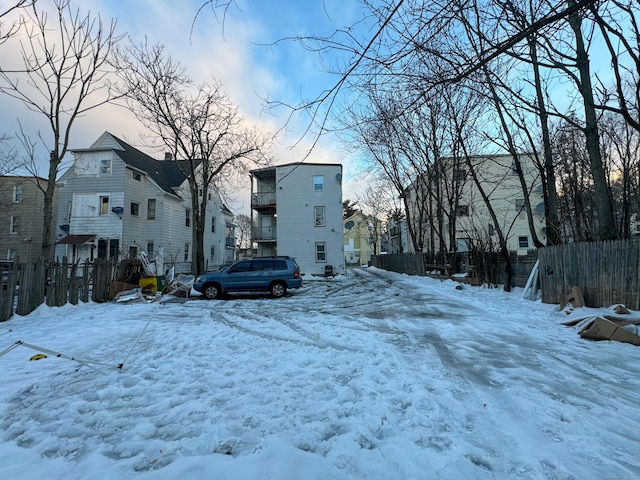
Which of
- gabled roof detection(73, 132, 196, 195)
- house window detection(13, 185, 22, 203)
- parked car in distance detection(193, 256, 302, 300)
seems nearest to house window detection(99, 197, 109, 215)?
gabled roof detection(73, 132, 196, 195)

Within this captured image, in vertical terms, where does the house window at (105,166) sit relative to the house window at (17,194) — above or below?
above

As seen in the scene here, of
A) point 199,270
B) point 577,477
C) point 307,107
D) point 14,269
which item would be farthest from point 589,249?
point 199,270

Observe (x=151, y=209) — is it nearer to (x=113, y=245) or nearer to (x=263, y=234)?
(x=113, y=245)

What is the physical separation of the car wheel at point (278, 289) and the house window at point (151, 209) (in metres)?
15.8

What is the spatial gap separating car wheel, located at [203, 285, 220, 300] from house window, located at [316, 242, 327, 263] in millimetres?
11993

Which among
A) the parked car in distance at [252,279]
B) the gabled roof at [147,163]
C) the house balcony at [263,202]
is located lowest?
the parked car in distance at [252,279]

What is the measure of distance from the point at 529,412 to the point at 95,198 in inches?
1052

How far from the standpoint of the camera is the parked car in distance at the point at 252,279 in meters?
13.5

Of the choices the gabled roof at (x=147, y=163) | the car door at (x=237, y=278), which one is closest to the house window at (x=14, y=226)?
the gabled roof at (x=147, y=163)

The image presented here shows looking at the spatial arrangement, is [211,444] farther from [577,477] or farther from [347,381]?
[577,477]

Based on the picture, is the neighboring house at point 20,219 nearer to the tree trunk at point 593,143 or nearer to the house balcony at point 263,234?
the house balcony at point 263,234

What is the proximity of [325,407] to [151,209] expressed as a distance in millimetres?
25497

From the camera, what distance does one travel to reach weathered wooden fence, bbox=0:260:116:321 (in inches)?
313

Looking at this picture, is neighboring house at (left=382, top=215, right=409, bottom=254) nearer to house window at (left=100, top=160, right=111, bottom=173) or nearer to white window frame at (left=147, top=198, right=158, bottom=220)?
white window frame at (left=147, top=198, right=158, bottom=220)
